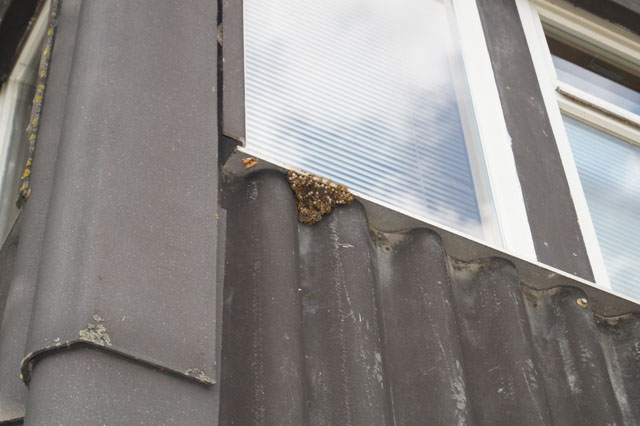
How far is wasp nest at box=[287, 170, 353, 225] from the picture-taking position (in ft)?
7.38

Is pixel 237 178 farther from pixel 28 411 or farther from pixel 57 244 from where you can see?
pixel 28 411

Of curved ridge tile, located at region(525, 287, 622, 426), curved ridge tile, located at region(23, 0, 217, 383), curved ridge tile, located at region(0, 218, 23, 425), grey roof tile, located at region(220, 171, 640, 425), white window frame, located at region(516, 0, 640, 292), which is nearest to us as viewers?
curved ridge tile, located at region(23, 0, 217, 383)

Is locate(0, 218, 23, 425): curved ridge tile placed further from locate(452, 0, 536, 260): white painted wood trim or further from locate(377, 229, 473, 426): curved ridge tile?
locate(452, 0, 536, 260): white painted wood trim

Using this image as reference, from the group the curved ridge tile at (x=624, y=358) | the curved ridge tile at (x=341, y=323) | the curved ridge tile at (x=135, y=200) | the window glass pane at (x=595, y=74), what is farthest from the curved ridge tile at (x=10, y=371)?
the window glass pane at (x=595, y=74)

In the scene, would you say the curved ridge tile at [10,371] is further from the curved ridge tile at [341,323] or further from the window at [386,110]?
the window at [386,110]

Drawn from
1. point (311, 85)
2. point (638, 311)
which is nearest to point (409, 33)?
point (311, 85)

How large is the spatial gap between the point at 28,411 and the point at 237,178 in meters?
0.88

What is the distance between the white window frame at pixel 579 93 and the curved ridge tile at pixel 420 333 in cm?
69

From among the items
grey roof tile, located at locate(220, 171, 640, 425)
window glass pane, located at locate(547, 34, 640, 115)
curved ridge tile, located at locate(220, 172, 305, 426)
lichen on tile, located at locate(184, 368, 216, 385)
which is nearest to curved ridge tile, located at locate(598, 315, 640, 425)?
grey roof tile, located at locate(220, 171, 640, 425)

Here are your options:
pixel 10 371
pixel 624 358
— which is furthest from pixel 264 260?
pixel 624 358

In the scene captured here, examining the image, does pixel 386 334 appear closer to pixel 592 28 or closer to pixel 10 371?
pixel 10 371

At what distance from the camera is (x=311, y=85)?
2793 millimetres

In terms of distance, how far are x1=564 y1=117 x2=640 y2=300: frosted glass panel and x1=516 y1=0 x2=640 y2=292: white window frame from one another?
0.07 m

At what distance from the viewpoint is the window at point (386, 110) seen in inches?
102
